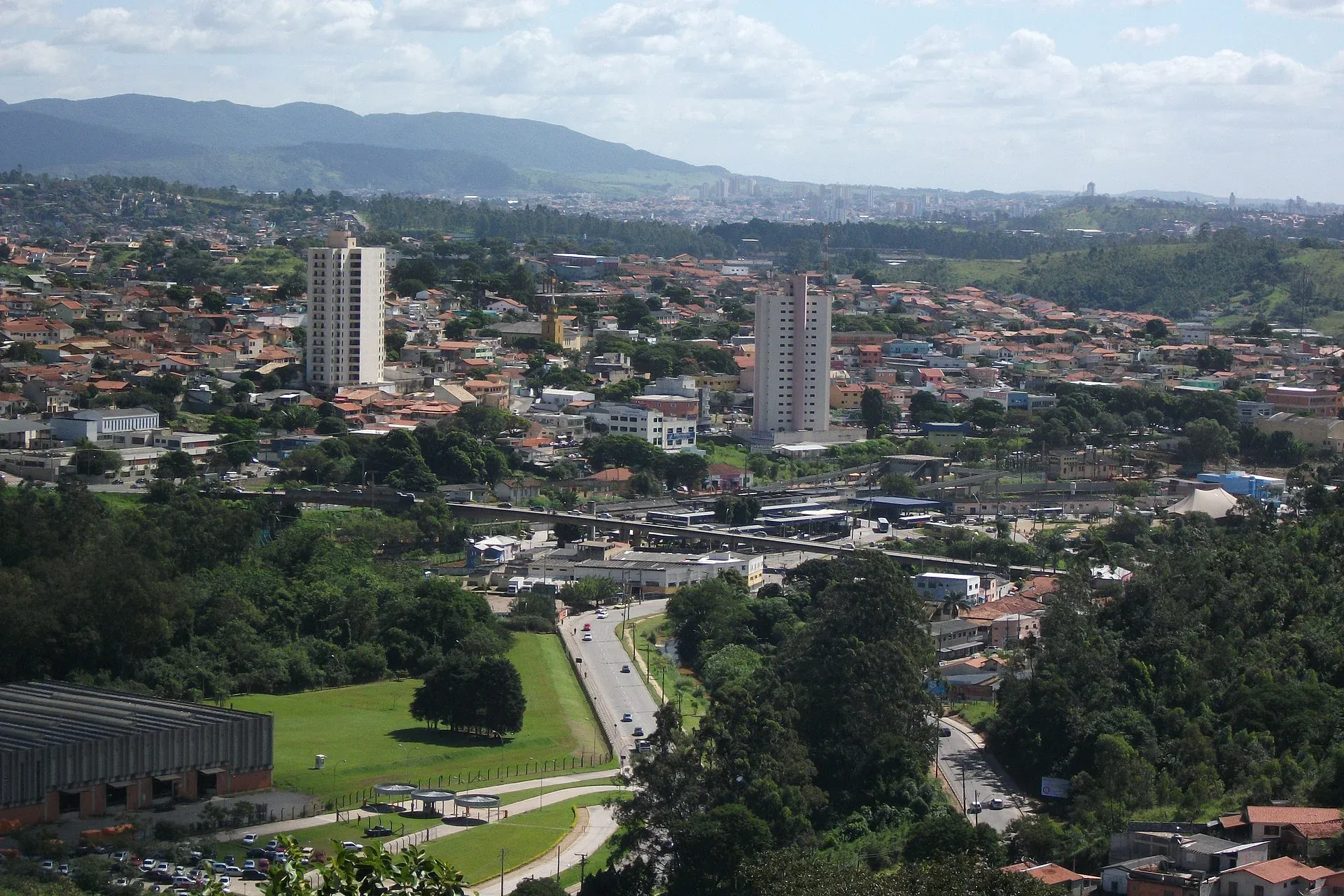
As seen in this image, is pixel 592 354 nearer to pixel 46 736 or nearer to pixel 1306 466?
pixel 1306 466

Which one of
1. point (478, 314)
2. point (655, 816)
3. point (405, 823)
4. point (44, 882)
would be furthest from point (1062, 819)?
point (478, 314)

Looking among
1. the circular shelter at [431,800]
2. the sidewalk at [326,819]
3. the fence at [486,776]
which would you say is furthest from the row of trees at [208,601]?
A: the circular shelter at [431,800]

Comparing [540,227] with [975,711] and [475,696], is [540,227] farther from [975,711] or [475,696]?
[475,696]

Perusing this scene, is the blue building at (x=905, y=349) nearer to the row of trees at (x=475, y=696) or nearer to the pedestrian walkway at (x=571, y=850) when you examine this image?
the row of trees at (x=475, y=696)

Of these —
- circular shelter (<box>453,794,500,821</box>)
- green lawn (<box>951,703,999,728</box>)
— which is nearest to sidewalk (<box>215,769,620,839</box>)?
circular shelter (<box>453,794,500,821</box>)

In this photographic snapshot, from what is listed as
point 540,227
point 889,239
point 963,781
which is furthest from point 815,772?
point 889,239
